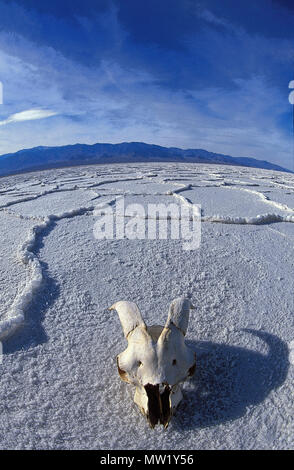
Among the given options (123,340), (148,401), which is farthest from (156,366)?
(123,340)

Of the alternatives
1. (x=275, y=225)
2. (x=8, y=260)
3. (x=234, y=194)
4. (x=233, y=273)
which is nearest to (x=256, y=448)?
(x=233, y=273)

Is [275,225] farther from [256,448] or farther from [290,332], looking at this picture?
[256,448]

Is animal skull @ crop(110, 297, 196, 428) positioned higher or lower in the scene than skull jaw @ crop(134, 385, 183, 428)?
higher

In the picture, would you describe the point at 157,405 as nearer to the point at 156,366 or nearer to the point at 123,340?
the point at 156,366

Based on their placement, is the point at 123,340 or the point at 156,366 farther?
the point at 123,340

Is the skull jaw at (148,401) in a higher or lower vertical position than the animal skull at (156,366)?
lower
